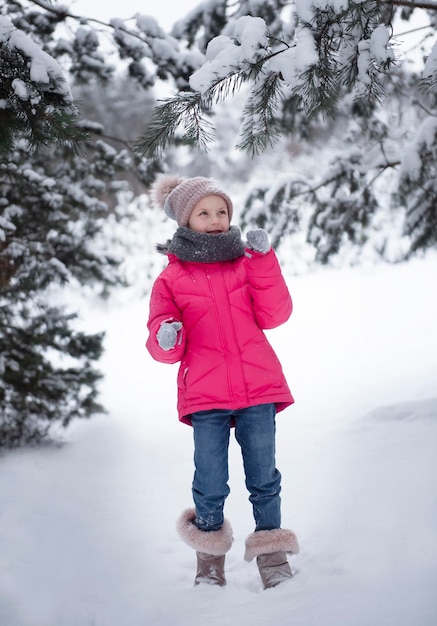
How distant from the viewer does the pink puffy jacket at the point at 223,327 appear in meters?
2.27

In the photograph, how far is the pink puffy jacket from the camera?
2.27 metres

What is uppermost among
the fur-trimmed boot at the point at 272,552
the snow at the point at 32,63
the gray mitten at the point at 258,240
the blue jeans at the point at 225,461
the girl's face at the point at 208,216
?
the snow at the point at 32,63

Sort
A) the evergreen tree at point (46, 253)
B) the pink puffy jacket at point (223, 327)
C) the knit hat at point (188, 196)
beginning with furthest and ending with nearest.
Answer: the evergreen tree at point (46, 253) → the knit hat at point (188, 196) → the pink puffy jacket at point (223, 327)

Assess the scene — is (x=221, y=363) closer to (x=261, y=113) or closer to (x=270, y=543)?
(x=270, y=543)

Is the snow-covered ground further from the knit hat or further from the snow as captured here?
the snow

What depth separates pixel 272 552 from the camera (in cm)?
233

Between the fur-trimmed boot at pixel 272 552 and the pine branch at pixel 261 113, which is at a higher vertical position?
the pine branch at pixel 261 113

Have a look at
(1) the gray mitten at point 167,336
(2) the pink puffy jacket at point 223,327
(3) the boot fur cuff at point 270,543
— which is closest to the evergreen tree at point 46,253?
(2) the pink puffy jacket at point 223,327

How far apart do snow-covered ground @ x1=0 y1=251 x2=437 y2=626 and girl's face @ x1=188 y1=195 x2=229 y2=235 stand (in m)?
1.60

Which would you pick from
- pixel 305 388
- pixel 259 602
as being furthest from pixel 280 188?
pixel 259 602

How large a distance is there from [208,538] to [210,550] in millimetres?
51

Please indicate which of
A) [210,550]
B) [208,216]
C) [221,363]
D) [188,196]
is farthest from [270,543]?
[188,196]

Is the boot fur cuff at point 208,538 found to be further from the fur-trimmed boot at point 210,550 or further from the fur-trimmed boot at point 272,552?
the fur-trimmed boot at point 272,552

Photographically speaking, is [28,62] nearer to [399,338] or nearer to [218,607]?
[218,607]
